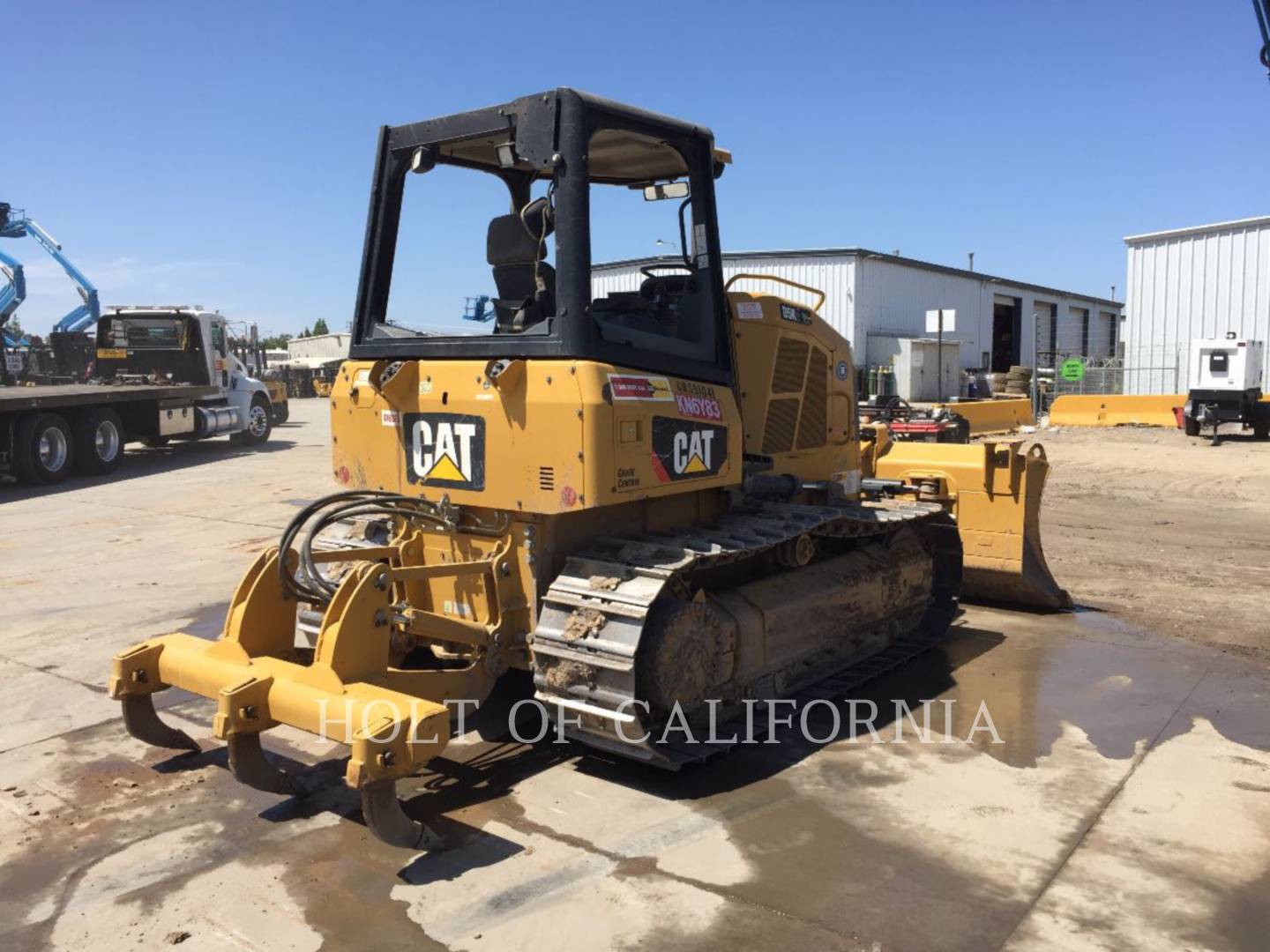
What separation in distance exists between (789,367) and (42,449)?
50.8 ft

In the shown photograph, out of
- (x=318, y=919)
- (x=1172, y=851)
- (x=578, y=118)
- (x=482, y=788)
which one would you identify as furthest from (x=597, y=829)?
(x=578, y=118)

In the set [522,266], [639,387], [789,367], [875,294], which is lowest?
[639,387]

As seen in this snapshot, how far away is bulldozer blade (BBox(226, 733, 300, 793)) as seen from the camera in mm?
4473

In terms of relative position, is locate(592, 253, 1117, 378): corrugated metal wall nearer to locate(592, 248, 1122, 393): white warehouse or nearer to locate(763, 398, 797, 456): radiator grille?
locate(592, 248, 1122, 393): white warehouse

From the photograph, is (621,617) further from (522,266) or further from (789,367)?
(789,367)

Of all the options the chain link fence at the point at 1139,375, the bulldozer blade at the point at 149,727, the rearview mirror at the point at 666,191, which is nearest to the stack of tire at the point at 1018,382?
the chain link fence at the point at 1139,375

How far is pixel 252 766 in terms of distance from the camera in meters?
4.54

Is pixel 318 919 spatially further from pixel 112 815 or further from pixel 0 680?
pixel 0 680

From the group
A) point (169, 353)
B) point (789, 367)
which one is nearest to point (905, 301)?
point (169, 353)

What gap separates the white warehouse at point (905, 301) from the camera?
35.2m

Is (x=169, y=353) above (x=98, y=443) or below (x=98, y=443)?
above

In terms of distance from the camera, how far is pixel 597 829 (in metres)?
4.53

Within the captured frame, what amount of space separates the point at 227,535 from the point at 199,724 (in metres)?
6.62

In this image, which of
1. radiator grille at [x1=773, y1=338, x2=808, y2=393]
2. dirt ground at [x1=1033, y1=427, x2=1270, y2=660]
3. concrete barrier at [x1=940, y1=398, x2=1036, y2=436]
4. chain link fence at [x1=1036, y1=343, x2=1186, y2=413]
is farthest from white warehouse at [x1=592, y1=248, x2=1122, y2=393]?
radiator grille at [x1=773, y1=338, x2=808, y2=393]
